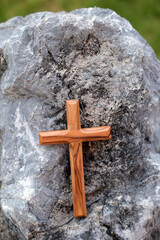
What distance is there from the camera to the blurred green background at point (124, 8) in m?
4.16

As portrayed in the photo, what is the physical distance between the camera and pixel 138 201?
2211 mm

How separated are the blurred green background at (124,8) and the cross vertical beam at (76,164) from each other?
234cm

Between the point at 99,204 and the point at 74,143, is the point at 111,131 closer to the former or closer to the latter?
the point at 74,143

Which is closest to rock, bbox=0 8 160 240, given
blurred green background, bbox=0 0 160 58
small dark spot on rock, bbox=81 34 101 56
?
small dark spot on rock, bbox=81 34 101 56

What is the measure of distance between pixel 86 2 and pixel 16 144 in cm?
256

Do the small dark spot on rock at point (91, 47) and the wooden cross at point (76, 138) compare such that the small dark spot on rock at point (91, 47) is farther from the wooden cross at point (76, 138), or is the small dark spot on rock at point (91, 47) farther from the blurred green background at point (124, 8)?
the blurred green background at point (124, 8)

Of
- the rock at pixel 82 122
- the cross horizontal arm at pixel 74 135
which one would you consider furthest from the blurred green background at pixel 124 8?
the cross horizontal arm at pixel 74 135

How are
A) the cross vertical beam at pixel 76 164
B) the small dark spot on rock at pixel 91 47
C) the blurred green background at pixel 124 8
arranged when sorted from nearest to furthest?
the cross vertical beam at pixel 76 164 < the small dark spot on rock at pixel 91 47 < the blurred green background at pixel 124 8

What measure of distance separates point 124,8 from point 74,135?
2.54 metres

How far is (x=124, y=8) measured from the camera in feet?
13.7

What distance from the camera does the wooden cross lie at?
210 cm

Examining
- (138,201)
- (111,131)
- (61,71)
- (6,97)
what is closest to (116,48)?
(61,71)

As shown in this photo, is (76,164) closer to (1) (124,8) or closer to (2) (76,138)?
(2) (76,138)

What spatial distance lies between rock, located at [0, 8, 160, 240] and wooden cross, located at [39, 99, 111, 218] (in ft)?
0.29
